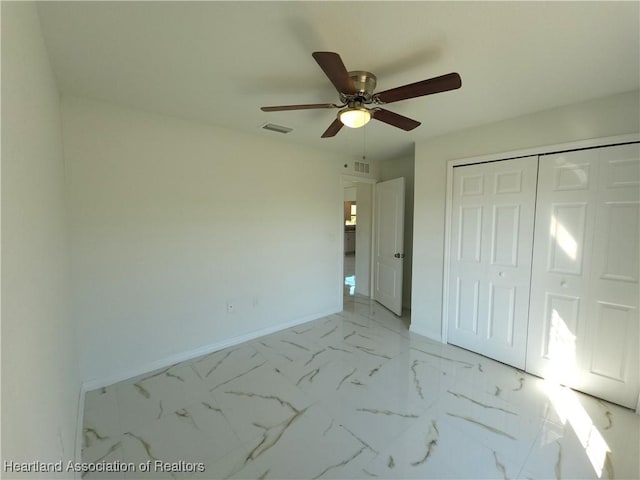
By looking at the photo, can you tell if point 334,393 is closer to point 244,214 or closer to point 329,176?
point 244,214

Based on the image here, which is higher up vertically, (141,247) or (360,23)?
(360,23)

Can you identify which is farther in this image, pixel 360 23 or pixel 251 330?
pixel 251 330

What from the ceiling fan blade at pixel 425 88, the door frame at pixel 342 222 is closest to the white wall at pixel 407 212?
the door frame at pixel 342 222

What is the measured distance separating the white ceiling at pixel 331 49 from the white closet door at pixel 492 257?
2.21ft

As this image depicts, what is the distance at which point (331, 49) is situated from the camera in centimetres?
157

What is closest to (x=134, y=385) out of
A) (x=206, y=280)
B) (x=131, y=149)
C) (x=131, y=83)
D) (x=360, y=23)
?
(x=206, y=280)

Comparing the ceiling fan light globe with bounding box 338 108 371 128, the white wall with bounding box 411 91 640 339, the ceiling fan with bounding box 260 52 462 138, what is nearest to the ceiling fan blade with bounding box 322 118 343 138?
the ceiling fan with bounding box 260 52 462 138

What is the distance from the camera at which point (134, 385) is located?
2.34 metres

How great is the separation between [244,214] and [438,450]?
8.66 feet

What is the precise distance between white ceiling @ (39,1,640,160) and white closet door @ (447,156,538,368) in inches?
26.5

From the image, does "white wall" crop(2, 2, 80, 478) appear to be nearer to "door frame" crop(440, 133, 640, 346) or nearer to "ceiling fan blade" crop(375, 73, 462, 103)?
"ceiling fan blade" crop(375, 73, 462, 103)

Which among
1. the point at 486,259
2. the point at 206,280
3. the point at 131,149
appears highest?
the point at 131,149

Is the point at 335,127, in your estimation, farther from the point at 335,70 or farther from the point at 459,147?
the point at 459,147

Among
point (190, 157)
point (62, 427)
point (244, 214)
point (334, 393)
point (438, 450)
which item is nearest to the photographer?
point (62, 427)
